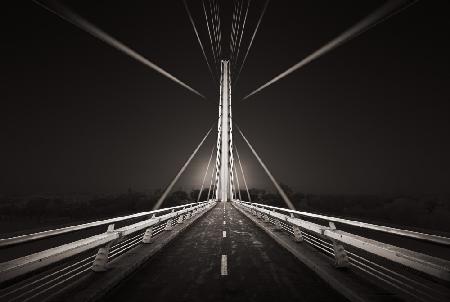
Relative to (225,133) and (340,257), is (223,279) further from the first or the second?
(225,133)

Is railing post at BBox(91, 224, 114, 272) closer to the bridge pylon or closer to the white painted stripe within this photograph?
the white painted stripe

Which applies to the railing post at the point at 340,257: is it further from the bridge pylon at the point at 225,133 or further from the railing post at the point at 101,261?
the bridge pylon at the point at 225,133

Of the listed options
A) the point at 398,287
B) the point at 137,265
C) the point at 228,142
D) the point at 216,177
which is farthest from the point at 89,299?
the point at 216,177

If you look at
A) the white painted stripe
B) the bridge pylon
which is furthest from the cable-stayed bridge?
the bridge pylon

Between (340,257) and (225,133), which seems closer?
(340,257)

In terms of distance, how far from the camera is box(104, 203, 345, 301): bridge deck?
16.2 feet

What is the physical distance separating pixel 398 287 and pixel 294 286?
1.66m

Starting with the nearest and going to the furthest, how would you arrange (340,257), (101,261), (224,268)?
(101,261) < (340,257) < (224,268)

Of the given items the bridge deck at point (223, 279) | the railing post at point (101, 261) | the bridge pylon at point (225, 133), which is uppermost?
the bridge pylon at point (225, 133)

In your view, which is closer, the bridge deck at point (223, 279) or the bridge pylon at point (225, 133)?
the bridge deck at point (223, 279)

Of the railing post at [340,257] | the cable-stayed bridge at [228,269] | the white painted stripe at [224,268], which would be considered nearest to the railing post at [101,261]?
the cable-stayed bridge at [228,269]

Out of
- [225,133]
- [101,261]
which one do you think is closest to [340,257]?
[101,261]

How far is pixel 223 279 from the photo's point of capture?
19.6 feet

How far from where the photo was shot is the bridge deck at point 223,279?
494cm
